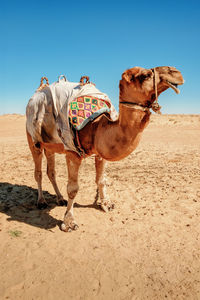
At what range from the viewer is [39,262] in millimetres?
3320

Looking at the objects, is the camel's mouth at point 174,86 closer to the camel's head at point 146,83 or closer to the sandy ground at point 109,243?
the camel's head at point 146,83

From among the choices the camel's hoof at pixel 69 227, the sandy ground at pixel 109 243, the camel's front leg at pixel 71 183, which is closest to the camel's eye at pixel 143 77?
the camel's front leg at pixel 71 183

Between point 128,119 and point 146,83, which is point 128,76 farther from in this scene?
point 128,119

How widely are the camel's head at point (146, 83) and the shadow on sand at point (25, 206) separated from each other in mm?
2781

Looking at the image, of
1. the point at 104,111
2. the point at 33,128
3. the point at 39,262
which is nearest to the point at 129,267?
the point at 39,262

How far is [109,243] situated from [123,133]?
1812 mm

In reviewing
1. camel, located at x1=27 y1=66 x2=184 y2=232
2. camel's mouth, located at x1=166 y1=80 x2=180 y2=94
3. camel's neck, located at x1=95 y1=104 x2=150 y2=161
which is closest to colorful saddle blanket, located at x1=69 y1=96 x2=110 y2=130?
camel, located at x1=27 y1=66 x2=184 y2=232

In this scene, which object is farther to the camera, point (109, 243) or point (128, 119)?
point (109, 243)

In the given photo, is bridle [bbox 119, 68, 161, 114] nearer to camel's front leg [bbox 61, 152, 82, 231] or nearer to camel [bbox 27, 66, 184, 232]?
camel [bbox 27, 66, 184, 232]

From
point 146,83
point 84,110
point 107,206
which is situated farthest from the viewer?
point 107,206

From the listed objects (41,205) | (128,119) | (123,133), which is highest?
(128,119)

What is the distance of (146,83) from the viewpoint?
2.62 metres

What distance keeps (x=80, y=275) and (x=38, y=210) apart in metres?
2.22

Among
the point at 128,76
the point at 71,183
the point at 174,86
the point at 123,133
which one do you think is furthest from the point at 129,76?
the point at 71,183
